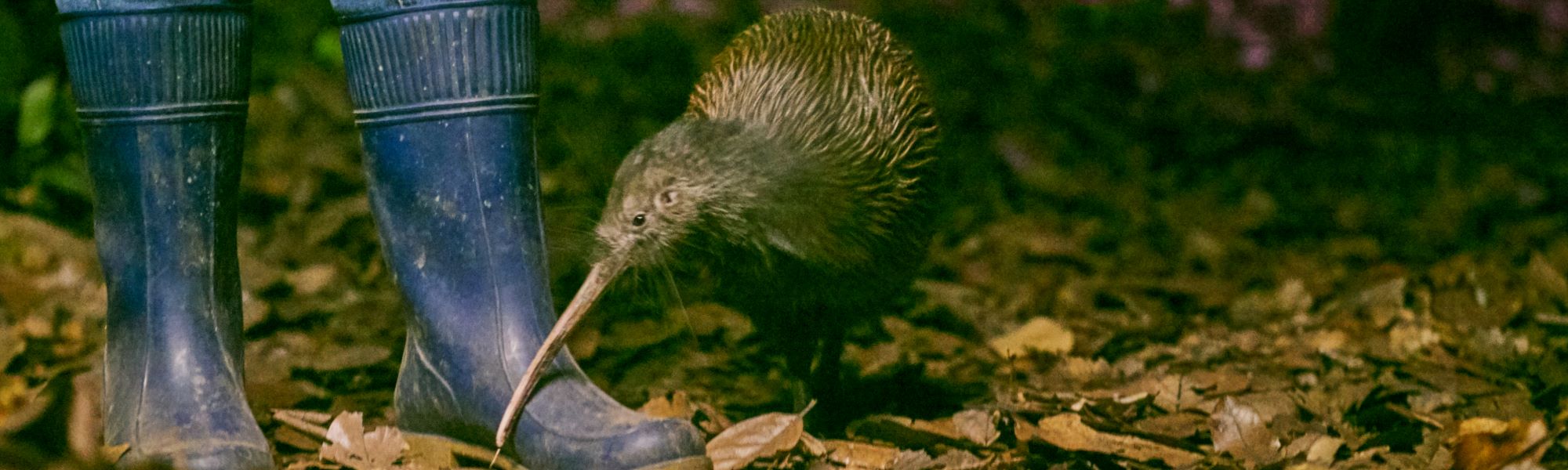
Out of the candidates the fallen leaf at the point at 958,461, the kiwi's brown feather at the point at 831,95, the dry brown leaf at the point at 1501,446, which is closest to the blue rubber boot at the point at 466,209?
the fallen leaf at the point at 958,461

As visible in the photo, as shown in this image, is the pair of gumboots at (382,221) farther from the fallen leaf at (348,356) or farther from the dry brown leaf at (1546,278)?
the dry brown leaf at (1546,278)

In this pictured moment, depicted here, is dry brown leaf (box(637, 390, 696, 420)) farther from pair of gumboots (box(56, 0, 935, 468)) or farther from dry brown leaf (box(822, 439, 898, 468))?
pair of gumboots (box(56, 0, 935, 468))

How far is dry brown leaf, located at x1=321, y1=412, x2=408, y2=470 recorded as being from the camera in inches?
102

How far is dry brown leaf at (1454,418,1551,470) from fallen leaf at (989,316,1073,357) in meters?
1.26

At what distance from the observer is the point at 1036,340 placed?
157 inches

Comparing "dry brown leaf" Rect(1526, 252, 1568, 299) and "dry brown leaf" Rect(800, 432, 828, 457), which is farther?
"dry brown leaf" Rect(1526, 252, 1568, 299)

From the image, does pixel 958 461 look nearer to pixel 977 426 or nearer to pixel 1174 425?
pixel 977 426

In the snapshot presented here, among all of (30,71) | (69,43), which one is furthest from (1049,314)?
(30,71)

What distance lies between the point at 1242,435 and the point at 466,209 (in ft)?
4.96

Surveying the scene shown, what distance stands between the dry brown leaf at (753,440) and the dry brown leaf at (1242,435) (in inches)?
32.8

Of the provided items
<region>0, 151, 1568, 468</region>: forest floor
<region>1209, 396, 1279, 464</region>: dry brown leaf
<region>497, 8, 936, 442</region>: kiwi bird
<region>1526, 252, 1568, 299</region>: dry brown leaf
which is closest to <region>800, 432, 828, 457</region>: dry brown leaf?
<region>0, 151, 1568, 468</region>: forest floor

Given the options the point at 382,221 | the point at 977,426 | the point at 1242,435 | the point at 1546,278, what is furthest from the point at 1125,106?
the point at 382,221

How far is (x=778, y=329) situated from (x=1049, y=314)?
4.73 ft

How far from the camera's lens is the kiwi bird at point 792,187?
276cm
